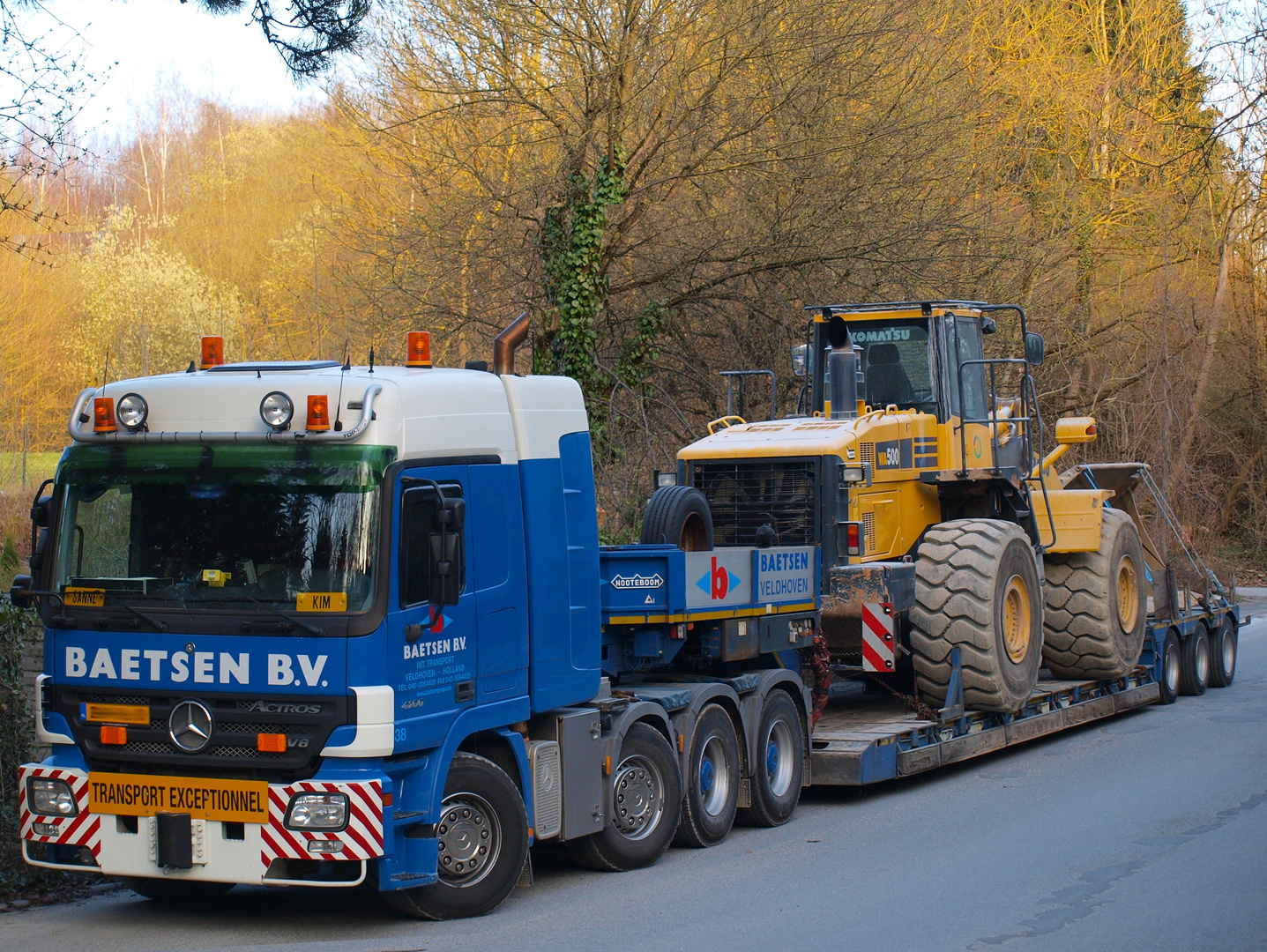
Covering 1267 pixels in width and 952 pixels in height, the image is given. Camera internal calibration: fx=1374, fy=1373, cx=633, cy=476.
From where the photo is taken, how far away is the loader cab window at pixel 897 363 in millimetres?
12539

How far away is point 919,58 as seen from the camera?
19.7 metres

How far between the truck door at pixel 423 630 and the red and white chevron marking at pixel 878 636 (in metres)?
4.46

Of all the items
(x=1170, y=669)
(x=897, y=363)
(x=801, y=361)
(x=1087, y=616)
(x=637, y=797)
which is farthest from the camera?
(x=1170, y=669)

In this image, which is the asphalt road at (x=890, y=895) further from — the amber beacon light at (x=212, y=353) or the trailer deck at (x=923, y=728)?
the amber beacon light at (x=212, y=353)

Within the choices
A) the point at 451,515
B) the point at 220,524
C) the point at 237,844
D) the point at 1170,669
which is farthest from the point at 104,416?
the point at 1170,669

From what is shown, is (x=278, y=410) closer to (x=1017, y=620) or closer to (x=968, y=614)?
(x=968, y=614)

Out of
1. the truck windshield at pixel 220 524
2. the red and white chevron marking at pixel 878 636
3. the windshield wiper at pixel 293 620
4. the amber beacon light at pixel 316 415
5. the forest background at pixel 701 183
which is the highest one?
the forest background at pixel 701 183

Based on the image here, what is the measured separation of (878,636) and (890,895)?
11.8ft

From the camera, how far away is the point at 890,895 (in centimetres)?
741

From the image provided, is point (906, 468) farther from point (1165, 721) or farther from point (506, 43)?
point (506, 43)

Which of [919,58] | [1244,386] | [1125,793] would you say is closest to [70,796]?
[1125,793]

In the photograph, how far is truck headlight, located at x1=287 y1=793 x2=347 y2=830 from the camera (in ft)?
21.4

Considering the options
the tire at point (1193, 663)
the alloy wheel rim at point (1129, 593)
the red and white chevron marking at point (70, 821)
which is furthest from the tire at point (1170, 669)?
the red and white chevron marking at point (70, 821)

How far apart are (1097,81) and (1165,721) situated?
1719 cm
